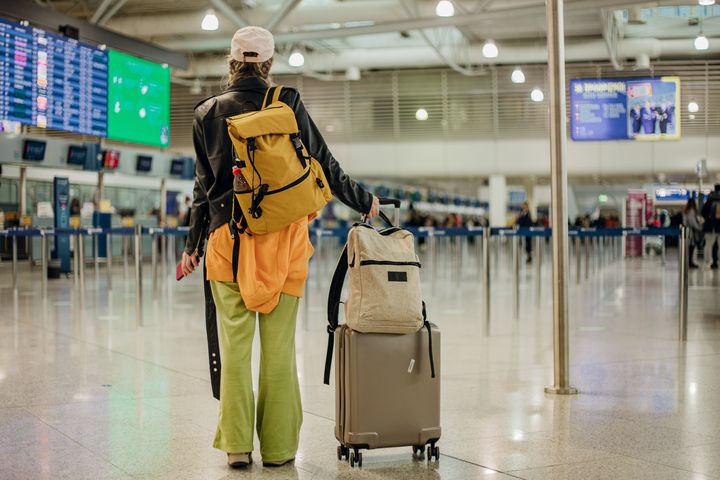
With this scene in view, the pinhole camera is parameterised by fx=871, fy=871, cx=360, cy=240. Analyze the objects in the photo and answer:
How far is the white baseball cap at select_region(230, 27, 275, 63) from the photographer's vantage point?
3.27 m

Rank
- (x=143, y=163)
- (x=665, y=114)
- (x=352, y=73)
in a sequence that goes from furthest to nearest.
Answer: (x=352, y=73), (x=143, y=163), (x=665, y=114)

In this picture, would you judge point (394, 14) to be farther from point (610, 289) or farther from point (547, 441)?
point (547, 441)

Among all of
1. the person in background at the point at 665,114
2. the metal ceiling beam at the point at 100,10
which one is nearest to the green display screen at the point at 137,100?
the metal ceiling beam at the point at 100,10

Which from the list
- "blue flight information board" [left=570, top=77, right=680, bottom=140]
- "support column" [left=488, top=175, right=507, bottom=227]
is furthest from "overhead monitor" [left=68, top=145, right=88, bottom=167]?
Answer: "support column" [left=488, top=175, right=507, bottom=227]

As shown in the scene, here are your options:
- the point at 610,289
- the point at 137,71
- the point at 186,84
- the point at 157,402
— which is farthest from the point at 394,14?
the point at 157,402

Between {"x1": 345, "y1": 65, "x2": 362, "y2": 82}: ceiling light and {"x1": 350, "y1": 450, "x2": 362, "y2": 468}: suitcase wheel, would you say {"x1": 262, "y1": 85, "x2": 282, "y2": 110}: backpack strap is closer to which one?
{"x1": 350, "y1": 450, "x2": 362, "y2": 468}: suitcase wheel

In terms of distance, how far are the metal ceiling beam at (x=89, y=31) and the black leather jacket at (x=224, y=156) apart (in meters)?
8.49

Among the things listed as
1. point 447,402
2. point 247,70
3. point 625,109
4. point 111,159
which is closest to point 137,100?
point 111,159

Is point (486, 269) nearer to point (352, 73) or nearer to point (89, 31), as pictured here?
point (89, 31)

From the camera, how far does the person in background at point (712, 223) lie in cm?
1741

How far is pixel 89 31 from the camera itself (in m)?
12.3

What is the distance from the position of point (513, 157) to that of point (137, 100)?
14372mm

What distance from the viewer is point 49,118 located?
36.7ft

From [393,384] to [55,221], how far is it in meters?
13.9
